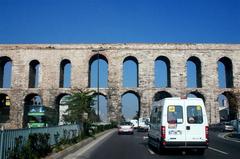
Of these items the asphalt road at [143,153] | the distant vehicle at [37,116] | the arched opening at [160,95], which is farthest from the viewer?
the arched opening at [160,95]

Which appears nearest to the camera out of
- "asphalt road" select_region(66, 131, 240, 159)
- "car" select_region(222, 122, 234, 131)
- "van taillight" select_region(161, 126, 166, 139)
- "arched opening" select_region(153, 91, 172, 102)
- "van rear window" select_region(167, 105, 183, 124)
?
"asphalt road" select_region(66, 131, 240, 159)

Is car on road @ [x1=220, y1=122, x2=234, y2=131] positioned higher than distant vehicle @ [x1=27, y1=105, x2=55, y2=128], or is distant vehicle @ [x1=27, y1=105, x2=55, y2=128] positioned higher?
distant vehicle @ [x1=27, y1=105, x2=55, y2=128]

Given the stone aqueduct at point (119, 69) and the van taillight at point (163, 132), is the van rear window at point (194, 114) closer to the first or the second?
the van taillight at point (163, 132)

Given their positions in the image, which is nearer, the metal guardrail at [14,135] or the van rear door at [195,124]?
the metal guardrail at [14,135]

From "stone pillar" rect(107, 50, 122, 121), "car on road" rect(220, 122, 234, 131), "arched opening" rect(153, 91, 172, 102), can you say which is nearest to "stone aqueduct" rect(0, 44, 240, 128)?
"stone pillar" rect(107, 50, 122, 121)

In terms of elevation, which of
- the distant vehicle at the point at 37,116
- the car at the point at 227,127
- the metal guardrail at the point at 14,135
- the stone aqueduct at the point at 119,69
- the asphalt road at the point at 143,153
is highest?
the stone aqueduct at the point at 119,69

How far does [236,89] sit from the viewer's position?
189 ft

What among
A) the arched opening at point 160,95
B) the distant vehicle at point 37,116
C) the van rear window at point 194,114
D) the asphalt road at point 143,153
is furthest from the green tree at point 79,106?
the arched opening at point 160,95

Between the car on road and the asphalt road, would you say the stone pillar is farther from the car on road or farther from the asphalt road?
the asphalt road

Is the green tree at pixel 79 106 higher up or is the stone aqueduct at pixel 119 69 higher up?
the stone aqueduct at pixel 119 69

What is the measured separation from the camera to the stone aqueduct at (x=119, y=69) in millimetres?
58438

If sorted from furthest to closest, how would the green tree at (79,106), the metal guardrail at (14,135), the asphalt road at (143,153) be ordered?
1. the green tree at (79,106)
2. the asphalt road at (143,153)
3. the metal guardrail at (14,135)

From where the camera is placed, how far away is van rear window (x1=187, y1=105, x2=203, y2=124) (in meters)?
15.1

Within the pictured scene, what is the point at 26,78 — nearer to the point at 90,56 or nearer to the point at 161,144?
the point at 90,56
